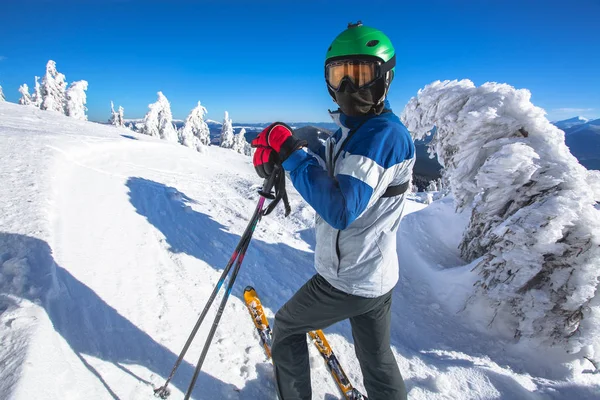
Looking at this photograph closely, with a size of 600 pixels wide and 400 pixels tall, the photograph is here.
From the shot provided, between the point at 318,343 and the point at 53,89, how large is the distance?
55.2 m

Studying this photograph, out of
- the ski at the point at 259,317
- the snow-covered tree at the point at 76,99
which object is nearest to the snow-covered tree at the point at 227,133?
the snow-covered tree at the point at 76,99

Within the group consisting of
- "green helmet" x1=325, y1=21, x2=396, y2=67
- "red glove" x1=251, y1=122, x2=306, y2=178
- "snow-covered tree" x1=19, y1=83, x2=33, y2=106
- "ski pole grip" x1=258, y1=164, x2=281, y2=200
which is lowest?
"ski pole grip" x1=258, y1=164, x2=281, y2=200

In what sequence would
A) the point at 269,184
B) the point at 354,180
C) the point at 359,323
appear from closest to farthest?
the point at 354,180 < the point at 269,184 < the point at 359,323

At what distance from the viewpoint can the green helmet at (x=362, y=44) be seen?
7.02 feet

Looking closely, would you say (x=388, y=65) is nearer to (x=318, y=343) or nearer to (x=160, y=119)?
(x=318, y=343)

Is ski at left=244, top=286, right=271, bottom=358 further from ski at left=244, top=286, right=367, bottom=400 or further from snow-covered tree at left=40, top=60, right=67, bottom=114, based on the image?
snow-covered tree at left=40, top=60, right=67, bottom=114

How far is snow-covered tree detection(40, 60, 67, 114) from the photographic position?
1630 inches

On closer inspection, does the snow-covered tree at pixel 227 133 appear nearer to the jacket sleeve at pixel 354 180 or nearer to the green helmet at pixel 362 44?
the green helmet at pixel 362 44

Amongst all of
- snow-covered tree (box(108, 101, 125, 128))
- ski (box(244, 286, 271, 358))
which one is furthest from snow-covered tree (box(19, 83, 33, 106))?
ski (box(244, 286, 271, 358))

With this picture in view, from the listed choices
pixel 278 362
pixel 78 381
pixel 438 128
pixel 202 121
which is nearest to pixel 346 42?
pixel 278 362

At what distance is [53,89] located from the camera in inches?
1652

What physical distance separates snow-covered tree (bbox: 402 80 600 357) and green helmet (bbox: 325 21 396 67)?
3.63 metres

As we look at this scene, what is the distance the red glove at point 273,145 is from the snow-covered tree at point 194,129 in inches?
1580

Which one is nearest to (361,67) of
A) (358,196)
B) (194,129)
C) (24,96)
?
(358,196)
